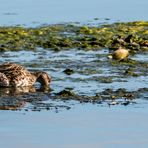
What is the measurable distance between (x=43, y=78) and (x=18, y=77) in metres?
0.46

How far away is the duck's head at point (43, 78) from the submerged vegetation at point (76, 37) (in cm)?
303

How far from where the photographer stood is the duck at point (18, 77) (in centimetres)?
1575

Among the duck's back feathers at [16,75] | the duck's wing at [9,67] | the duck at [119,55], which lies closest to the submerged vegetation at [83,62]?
the duck at [119,55]

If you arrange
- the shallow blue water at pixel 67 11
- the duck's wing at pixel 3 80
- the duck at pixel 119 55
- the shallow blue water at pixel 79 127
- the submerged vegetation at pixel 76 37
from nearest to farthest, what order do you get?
1. the shallow blue water at pixel 79 127
2. the duck's wing at pixel 3 80
3. the duck at pixel 119 55
4. the submerged vegetation at pixel 76 37
5. the shallow blue water at pixel 67 11

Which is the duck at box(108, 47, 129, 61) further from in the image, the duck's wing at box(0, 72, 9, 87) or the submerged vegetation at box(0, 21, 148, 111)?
the duck's wing at box(0, 72, 9, 87)

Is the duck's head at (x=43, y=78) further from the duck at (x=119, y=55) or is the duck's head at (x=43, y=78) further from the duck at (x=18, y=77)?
the duck at (x=119, y=55)

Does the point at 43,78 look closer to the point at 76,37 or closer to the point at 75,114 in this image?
the point at 75,114

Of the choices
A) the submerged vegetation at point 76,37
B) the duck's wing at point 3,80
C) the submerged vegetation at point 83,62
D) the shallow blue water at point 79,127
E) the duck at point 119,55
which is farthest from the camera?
the submerged vegetation at point 76,37

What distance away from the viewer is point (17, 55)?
1838 cm

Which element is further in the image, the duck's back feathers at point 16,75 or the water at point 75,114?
the duck's back feathers at point 16,75

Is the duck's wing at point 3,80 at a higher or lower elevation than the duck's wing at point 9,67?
lower

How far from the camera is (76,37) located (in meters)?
20.6

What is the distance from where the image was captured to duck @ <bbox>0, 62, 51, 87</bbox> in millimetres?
15750

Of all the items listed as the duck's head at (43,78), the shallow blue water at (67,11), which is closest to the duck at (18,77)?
the duck's head at (43,78)
